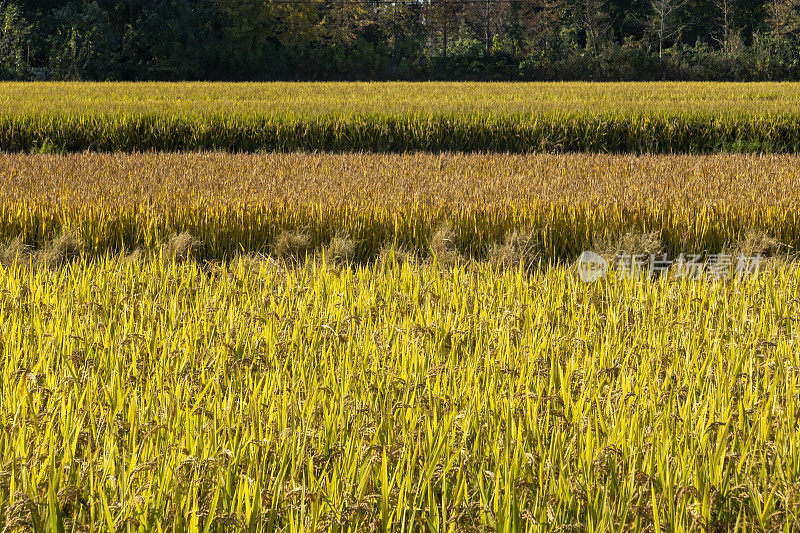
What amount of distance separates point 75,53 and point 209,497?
2745cm

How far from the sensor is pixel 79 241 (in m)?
4.29

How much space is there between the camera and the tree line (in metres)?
26.2

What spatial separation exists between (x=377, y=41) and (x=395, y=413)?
31792 millimetres

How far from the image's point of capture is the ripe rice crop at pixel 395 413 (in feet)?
4.88

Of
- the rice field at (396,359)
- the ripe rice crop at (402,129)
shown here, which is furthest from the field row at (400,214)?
the ripe rice crop at (402,129)

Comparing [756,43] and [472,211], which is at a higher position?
[756,43]

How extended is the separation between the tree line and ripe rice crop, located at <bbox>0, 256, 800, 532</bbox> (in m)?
25.8

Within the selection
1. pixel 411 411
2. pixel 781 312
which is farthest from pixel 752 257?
pixel 411 411

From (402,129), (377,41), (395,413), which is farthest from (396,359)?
(377,41)

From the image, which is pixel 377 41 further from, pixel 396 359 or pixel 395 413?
pixel 395 413

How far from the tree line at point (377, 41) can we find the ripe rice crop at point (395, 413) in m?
25.8

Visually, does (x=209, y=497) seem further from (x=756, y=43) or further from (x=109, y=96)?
(x=756, y=43)

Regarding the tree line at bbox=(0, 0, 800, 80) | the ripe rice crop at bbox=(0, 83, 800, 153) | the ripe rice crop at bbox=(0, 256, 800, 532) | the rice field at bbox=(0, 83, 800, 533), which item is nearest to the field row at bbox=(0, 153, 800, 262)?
the rice field at bbox=(0, 83, 800, 533)

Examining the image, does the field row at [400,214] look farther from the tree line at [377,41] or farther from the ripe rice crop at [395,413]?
the tree line at [377,41]
